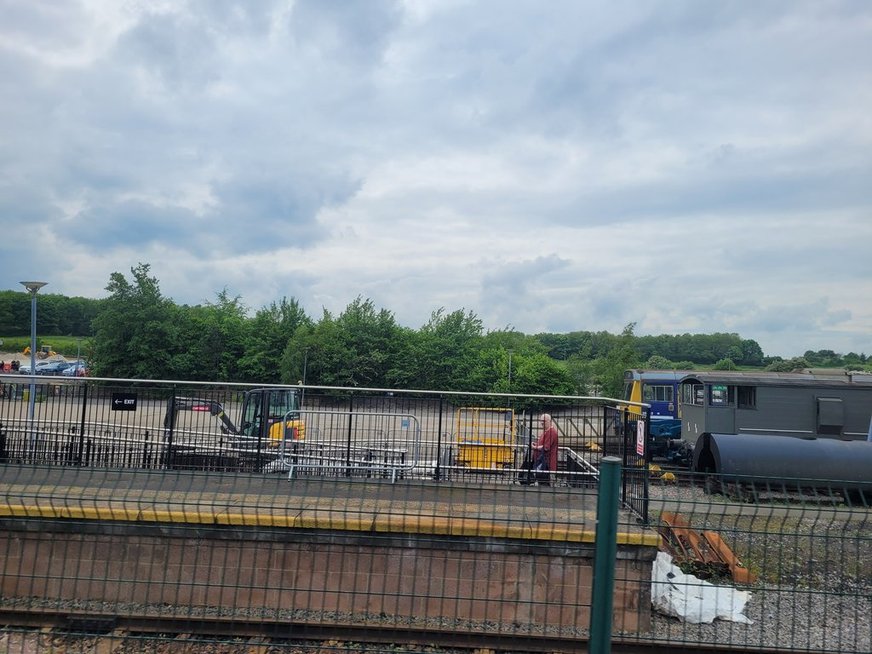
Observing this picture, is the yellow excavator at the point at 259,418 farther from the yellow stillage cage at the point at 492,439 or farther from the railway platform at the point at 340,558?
the railway platform at the point at 340,558

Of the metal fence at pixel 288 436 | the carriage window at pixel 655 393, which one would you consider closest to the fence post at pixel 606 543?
the metal fence at pixel 288 436

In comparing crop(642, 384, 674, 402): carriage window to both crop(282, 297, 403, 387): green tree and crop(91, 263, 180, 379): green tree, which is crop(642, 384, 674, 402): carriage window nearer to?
crop(282, 297, 403, 387): green tree

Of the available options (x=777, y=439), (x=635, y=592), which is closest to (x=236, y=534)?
(x=635, y=592)

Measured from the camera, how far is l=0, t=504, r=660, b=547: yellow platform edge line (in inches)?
216

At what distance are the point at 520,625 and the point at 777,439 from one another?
11.3 m

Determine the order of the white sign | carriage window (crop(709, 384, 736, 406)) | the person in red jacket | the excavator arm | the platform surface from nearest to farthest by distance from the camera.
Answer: the platform surface, the white sign, the person in red jacket, the excavator arm, carriage window (crop(709, 384, 736, 406))

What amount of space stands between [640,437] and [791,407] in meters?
14.5

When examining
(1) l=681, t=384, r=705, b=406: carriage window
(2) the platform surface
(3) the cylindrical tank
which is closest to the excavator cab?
(2) the platform surface

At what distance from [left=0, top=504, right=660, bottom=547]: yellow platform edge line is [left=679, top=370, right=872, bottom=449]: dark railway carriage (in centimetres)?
1512

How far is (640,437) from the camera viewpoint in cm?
682

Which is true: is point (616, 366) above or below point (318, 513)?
above

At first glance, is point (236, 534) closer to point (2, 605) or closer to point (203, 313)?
point (2, 605)

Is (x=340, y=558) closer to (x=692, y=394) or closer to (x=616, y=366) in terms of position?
(x=692, y=394)

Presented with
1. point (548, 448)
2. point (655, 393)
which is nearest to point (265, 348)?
point (655, 393)
